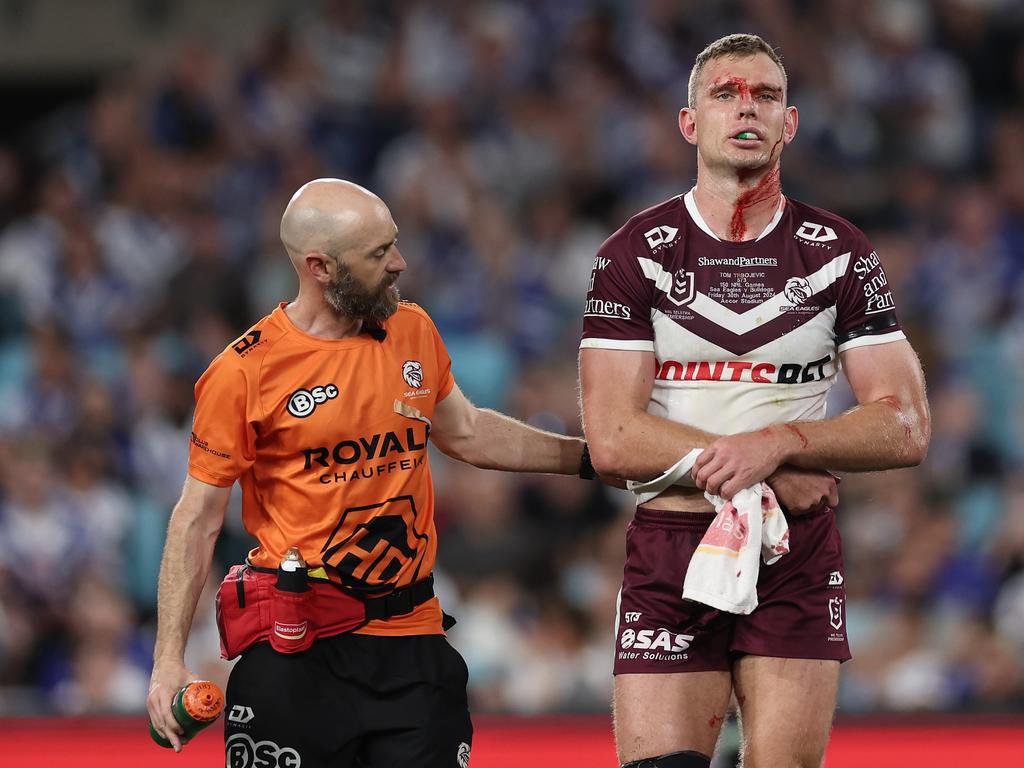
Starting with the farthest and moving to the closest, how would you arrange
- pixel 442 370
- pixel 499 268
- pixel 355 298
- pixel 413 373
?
pixel 499 268
pixel 442 370
pixel 413 373
pixel 355 298

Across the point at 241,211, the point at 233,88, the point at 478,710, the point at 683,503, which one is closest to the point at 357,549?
the point at 683,503

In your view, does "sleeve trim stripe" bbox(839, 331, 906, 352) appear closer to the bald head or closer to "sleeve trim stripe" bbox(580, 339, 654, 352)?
"sleeve trim stripe" bbox(580, 339, 654, 352)

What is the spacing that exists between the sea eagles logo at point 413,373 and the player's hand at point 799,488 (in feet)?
3.27

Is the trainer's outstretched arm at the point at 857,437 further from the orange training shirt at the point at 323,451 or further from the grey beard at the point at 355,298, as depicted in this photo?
the grey beard at the point at 355,298

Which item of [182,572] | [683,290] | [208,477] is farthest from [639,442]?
[182,572]

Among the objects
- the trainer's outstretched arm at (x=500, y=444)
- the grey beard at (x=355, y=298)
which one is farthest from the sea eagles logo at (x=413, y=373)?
the trainer's outstretched arm at (x=500, y=444)

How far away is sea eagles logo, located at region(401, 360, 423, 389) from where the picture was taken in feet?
14.6

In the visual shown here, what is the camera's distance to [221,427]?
14.0 feet

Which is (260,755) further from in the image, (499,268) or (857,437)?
(499,268)

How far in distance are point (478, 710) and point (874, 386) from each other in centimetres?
418

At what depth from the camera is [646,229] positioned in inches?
173

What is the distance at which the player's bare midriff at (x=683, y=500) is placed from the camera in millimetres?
4301

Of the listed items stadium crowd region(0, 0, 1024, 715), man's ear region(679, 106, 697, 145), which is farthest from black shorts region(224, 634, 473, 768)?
stadium crowd region(0, 0, 1024, 715)

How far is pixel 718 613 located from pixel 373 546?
93 cm
